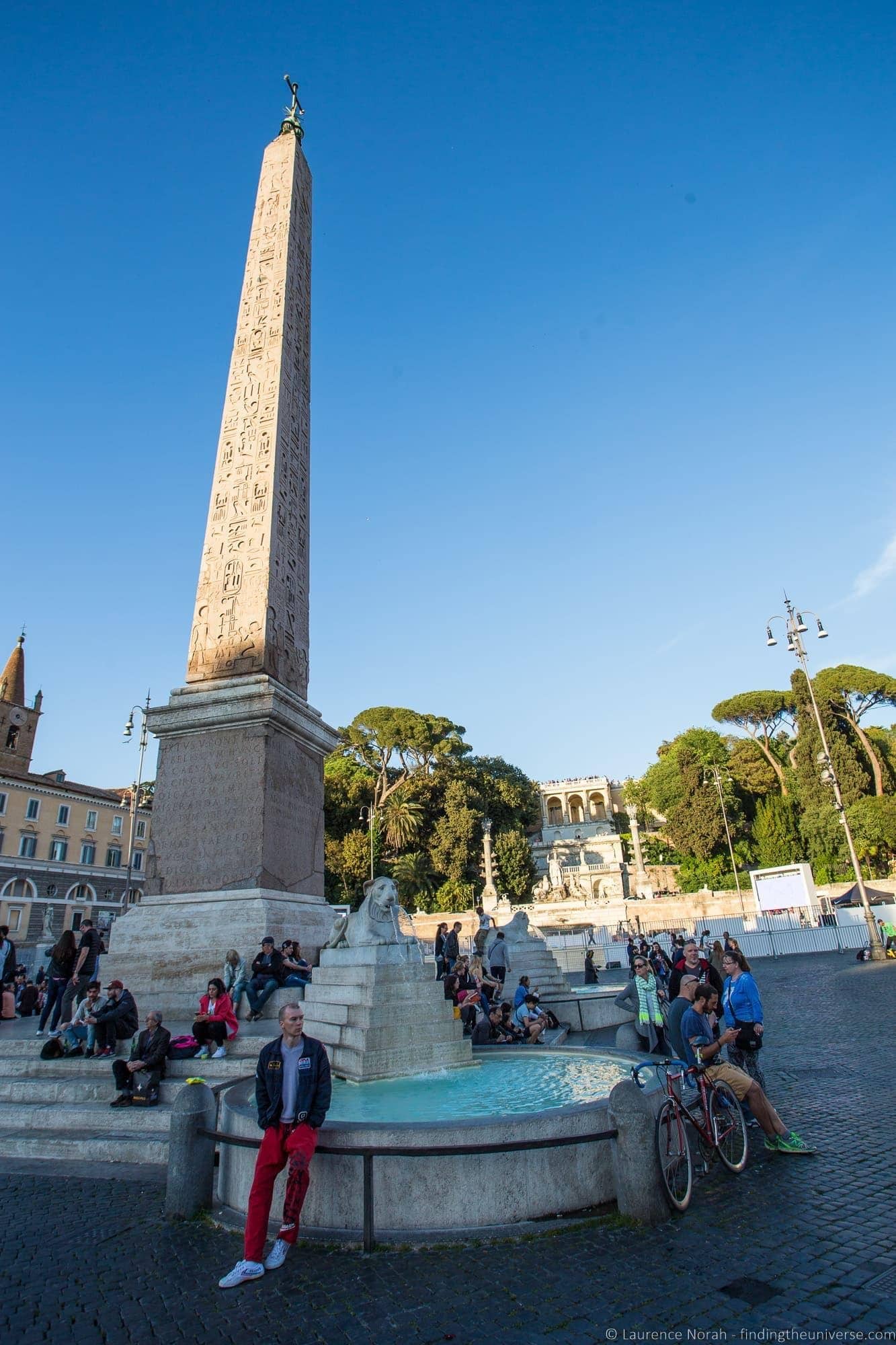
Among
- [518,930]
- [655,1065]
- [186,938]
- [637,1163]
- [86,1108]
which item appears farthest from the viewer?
[518,930]

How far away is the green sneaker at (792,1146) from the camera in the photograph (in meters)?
5.11

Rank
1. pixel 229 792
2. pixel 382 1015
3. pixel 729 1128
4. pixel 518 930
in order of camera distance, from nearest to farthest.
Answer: pixel 729 1128 → pixel 382 1015 → pixel 229 792 → pixel 518 930

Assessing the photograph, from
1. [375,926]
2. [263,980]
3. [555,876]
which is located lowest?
[263,980]

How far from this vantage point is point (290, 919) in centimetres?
834

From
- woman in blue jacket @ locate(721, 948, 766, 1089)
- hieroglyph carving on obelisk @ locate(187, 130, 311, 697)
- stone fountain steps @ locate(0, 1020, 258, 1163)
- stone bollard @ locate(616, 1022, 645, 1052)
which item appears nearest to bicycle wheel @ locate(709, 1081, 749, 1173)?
woman in blue jacket @ locate(721, 948, 766, 1089)

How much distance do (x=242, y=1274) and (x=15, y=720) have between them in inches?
1989

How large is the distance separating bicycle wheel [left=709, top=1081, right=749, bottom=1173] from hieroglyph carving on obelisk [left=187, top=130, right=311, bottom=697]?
258 inches

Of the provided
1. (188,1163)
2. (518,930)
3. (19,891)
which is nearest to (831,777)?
(518,930)

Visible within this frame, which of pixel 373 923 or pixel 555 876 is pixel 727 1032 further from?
pixel 555 876

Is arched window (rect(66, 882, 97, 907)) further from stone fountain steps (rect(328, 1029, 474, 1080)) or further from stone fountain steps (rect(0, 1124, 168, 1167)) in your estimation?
stone fountain steps (rect(328, 1029, 474, 1080))

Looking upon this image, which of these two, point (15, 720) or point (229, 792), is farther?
point (15, 720)

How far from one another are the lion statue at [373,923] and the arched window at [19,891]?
1463 inches

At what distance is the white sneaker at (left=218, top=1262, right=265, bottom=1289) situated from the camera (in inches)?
134

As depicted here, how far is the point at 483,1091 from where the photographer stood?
5.73m
